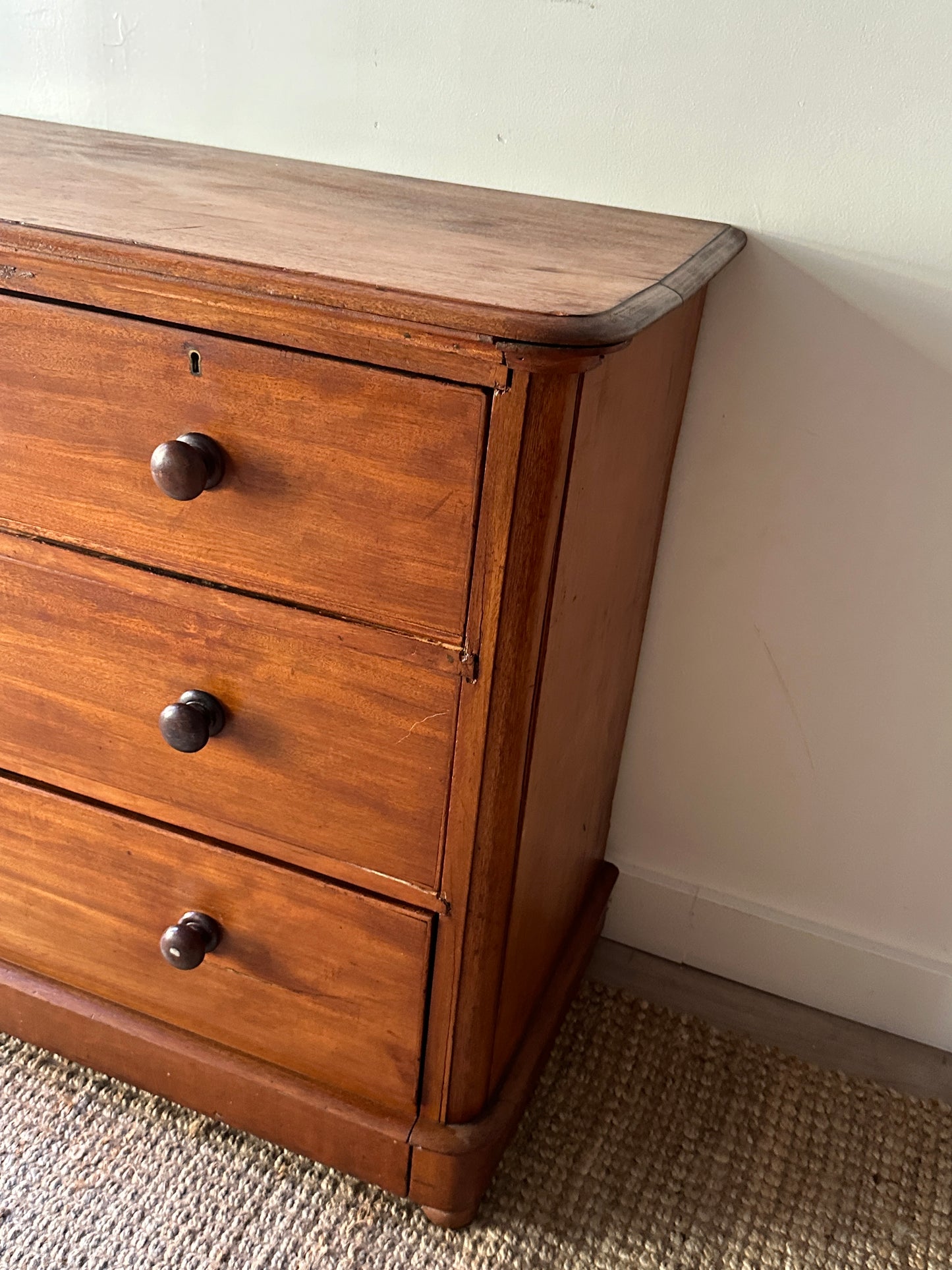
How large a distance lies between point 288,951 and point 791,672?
1.98 feet

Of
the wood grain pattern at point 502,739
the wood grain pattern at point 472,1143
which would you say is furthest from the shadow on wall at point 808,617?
the wood grain pattern at point 502,739

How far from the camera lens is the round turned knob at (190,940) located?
97cm

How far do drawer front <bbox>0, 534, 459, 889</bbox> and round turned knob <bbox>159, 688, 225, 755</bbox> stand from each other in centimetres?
1

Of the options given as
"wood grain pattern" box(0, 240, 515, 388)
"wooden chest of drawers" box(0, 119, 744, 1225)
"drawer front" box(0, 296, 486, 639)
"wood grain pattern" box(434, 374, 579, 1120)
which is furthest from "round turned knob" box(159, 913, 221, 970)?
"wood grain pattern" box(0, 240, 515, 388)

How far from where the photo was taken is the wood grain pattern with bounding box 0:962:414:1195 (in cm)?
101

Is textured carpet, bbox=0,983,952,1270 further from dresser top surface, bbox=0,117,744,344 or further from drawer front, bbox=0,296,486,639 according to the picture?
dresser top surface, bbox=0,117,744,344

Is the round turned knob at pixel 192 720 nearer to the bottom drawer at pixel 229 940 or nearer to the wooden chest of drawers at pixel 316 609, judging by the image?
the wooden chest of drawers at pixel 316 609

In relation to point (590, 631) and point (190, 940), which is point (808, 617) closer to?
point (590, 631)

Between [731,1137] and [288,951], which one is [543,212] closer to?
[288,951]

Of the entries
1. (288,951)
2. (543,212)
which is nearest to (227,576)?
(288,951)

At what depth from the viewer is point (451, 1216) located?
3.35ft

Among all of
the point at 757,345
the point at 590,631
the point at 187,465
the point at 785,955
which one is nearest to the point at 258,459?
the point at 187,465

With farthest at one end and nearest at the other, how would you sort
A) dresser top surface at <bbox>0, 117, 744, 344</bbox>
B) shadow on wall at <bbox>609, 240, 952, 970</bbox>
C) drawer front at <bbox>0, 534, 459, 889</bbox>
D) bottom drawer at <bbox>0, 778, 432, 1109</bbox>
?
shadow on wall at <bbox>609, 240, 952, 970</bbox> → bottom drawer at <bbox>0, 778, 432, 1109</bbox> → drawer front at <bbox>0, 534, 459, 889</bbox> → dresser top surface at <bbox>0, 117, 744, 344</bbox>

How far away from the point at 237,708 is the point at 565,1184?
1.94 feet
